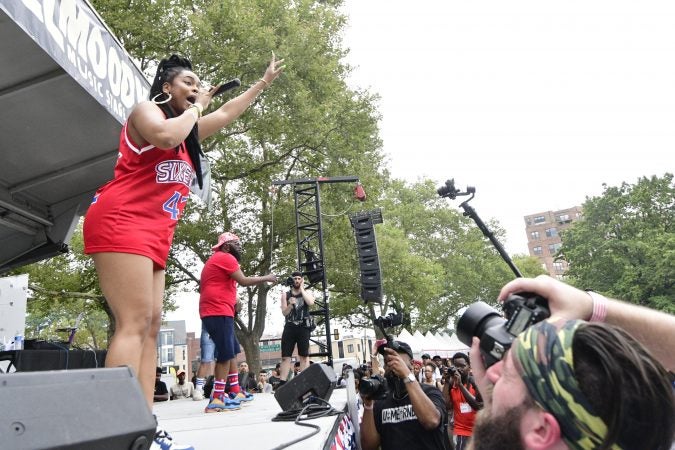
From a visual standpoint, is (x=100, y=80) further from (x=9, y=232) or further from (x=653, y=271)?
(x=653, y=271)

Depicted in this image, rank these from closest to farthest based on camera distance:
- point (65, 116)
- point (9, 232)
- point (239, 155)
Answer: point (65, 116) < point (9, 232) < point (239, 155)

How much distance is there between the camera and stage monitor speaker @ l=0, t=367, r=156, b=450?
718 mm

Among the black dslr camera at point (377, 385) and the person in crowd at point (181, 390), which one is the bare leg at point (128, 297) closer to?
the black dslr camera at point (377, 385)

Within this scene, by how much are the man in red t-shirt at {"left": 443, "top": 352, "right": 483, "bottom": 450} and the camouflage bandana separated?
595 centimetres

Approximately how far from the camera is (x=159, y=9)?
35.0 ft

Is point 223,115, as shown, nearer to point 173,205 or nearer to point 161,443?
point 173,205

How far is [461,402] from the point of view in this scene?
22.7 ft

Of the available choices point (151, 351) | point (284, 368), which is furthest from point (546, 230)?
point (151, 351)

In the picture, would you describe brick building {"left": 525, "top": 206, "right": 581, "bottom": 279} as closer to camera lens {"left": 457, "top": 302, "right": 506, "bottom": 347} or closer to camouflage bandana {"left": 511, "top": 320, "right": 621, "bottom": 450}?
camera lens {"left": 457, "top": 302, "right": 506, "bottom": 347}

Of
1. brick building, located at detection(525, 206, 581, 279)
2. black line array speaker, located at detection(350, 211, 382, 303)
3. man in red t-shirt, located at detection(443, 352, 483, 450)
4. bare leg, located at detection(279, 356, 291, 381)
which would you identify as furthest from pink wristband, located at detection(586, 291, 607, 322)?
brick building, located at detection(525, 206, 581, 279)

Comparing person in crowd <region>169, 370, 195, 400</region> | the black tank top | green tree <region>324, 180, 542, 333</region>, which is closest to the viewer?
the black tank top

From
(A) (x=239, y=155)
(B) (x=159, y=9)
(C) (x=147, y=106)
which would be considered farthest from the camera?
(A) (x=239, y=155)

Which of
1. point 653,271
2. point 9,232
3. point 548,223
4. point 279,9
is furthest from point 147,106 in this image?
point 548,223

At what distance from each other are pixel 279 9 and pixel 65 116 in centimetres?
943
